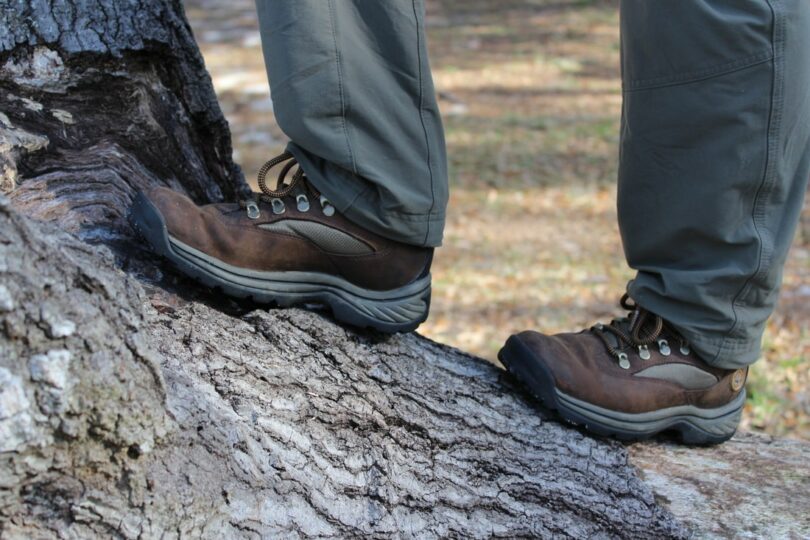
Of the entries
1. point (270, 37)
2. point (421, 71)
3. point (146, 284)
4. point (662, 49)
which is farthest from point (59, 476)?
point (662, 49)

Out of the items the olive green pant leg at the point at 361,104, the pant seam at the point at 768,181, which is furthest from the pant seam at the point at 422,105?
the pant seam at the point at 768,181

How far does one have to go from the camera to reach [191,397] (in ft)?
5.04

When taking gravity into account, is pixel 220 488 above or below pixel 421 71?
below

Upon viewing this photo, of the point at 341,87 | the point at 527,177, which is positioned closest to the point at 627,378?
the point at 341,87

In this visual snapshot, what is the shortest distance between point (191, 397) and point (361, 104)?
65cm

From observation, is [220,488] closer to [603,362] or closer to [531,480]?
[531,480]

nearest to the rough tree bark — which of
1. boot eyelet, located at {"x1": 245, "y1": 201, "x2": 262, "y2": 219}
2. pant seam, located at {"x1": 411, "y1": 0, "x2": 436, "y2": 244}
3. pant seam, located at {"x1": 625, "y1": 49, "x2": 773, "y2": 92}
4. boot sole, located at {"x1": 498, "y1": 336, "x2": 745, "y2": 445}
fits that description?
boot sole, located at {"x1": 498, "y1": 336, "x2": 745, "y2": 445}

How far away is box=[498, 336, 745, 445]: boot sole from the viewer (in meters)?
1.97

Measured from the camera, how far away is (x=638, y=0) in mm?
1841

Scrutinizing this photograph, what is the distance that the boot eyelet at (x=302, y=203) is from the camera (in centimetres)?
188

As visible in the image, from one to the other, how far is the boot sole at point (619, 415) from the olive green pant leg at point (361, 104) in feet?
1.21

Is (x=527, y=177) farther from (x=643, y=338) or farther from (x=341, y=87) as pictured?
(x=341, y=87)

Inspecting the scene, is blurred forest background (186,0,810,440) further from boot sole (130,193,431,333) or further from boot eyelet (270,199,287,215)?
boot eyelet (270,199,287,215)

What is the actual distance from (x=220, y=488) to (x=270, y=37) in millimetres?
850
